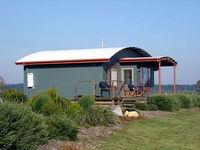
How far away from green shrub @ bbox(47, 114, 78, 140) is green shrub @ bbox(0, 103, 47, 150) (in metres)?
0.87

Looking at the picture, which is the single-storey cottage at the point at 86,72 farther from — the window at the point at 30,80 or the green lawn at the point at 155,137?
the green lawn at the point at 155,137

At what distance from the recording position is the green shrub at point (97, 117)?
12734 mm

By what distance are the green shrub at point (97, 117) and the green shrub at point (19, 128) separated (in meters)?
3.69

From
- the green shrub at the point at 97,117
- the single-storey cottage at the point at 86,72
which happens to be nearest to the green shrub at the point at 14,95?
the green shrub at the point at 97,117

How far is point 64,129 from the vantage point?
397 inches

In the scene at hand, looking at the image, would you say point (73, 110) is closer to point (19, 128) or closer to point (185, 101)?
point (19, 128)

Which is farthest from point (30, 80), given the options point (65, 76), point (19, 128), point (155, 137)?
point (19, 128)

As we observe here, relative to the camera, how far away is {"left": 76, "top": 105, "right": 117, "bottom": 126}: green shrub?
41.8 feet

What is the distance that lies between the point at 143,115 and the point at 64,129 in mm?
7491

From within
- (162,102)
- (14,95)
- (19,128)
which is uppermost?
(14,95)

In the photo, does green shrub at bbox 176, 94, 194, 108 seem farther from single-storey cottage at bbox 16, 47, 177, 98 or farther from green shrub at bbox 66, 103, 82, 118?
green shrub at bbox 66, 103, 82, 118

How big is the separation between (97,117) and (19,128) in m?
5.08

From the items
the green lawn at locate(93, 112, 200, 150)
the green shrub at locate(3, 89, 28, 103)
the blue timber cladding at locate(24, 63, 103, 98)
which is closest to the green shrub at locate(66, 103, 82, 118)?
the green lawn at locate(93, 112, 200, 150)

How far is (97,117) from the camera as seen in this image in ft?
42.7
